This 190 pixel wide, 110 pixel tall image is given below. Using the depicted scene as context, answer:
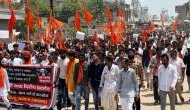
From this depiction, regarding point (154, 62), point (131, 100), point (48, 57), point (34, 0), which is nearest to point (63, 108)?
point (48, 57)

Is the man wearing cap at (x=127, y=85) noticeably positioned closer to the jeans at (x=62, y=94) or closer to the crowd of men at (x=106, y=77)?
the crowd of men at (x=106, y=77)

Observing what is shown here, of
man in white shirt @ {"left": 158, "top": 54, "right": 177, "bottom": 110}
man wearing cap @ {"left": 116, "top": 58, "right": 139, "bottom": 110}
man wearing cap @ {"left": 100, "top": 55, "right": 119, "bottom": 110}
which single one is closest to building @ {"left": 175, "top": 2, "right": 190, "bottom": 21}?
man wearing cap @ {"left": 100, "top": 55, "right": 119, "bottom": 110}

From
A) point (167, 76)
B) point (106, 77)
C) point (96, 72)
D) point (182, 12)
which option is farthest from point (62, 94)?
point (182, 12)

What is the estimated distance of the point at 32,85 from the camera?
14.9m

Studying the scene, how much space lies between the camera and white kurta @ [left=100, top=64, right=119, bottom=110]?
12.3 meters

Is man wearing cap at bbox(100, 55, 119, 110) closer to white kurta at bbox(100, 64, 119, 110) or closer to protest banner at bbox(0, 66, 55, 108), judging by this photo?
white kurta at bbox(100, 64, 119, 110)

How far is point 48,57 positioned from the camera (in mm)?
14812

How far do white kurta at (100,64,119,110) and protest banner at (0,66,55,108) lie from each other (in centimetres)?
230

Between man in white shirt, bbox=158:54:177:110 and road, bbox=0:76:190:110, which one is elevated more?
man in white shirt, bbox=158:54:177:110

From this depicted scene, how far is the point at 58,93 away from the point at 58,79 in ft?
1.51

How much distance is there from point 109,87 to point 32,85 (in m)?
3.36

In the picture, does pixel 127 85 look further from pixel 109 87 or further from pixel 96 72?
pixel 96 72

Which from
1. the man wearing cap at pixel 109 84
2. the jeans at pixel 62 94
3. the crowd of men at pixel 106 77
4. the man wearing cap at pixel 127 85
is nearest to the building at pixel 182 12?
the crowd of men at pixel 106 77

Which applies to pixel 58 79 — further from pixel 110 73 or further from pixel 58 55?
pixel 110 73
